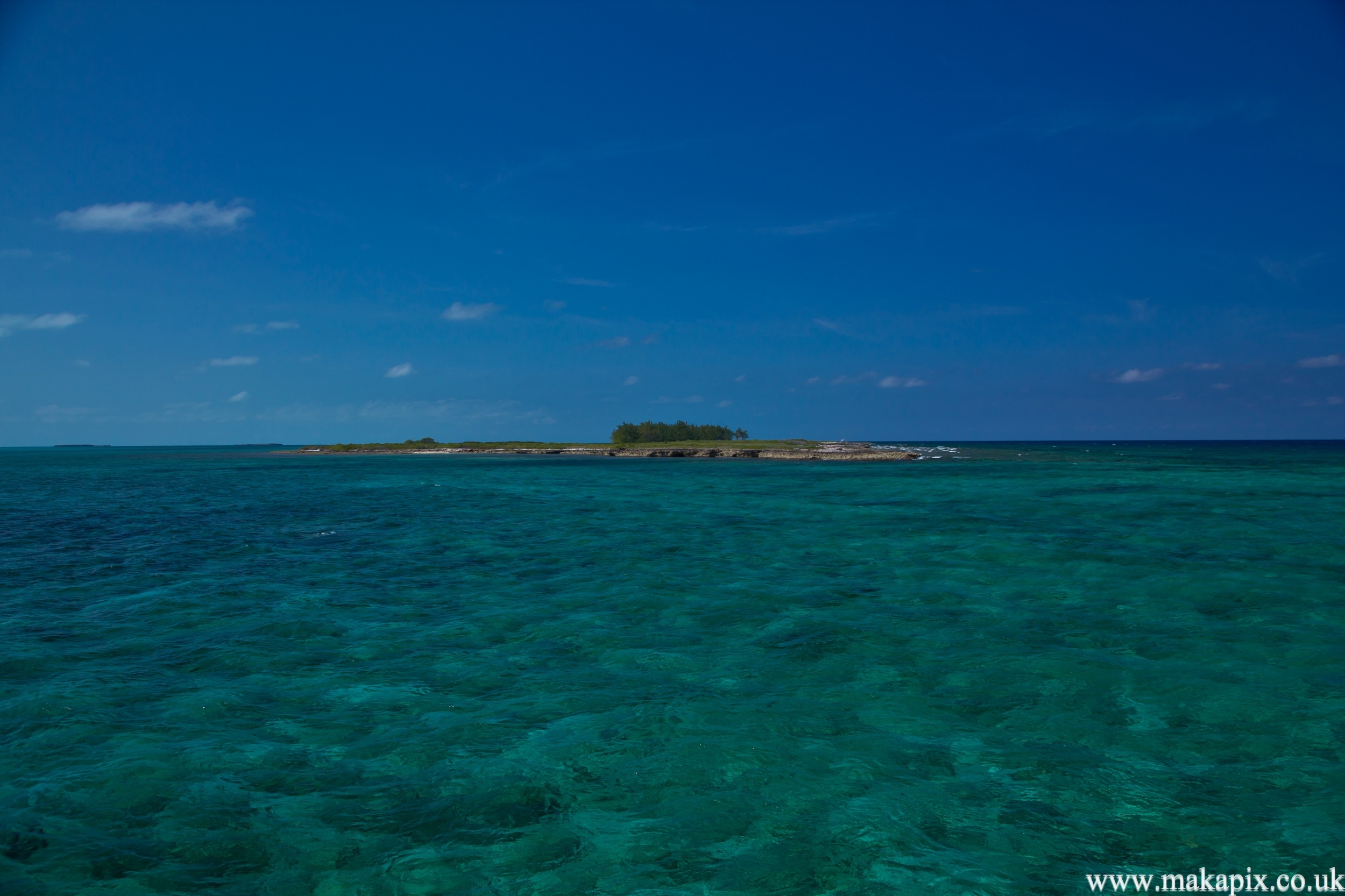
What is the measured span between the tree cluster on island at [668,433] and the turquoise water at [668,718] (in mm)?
113462

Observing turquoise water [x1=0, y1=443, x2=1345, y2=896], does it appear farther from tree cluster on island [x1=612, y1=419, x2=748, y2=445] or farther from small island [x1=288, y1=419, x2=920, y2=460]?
tree cluster on island [x1=612, y1=419, x2=748, y2=445]

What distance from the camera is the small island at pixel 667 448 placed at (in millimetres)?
90000

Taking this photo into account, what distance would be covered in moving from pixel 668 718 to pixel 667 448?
98.5 meters

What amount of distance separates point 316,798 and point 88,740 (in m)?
3.41

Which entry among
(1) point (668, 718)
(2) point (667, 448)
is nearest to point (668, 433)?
(2) point (667, 448)

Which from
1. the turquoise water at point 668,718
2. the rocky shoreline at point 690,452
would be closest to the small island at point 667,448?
the rocky shoreline at point 690,452

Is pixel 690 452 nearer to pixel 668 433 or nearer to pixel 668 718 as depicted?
pixel 668 433

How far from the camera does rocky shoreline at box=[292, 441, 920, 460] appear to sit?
84.6 m

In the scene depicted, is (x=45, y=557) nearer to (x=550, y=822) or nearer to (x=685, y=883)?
(x=550, y=822)

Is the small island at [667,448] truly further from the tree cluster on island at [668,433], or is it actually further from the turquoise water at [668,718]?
the turquoise water at [668,718]

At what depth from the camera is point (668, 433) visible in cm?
13450

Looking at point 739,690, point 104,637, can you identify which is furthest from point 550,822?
point 104,637

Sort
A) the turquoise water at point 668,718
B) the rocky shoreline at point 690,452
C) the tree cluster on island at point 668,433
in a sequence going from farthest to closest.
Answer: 1. the tree cluster on island at point 668,433
2. the rocky shoreline at point 690,452
3. the turquoise water at point 668,718

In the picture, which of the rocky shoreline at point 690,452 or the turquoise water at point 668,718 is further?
the rocky shoreline at point 690,452
